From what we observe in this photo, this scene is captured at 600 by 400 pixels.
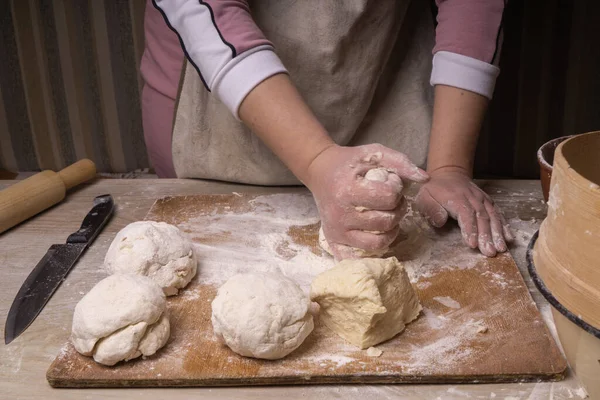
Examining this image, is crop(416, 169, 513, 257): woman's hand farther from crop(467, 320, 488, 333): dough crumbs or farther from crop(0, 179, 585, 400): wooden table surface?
crop(467, 320, 488, 333): dough crumbs

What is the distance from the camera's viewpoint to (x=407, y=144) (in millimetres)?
1725

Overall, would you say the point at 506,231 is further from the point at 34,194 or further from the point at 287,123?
the point at 34,194

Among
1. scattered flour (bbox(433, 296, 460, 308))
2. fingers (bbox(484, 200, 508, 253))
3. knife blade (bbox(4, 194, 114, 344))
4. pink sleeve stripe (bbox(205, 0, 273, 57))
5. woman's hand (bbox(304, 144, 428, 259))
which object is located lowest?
scattered flour (bbox(433, 296, 460, 308))

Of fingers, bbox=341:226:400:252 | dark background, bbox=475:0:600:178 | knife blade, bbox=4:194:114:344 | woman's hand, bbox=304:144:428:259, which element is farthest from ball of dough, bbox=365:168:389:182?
dark background, bbox=475:0:600:178

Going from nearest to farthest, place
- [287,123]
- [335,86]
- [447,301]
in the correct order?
[447,301]
[287,123]
[335,86]

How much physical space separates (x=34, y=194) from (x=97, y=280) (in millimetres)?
411

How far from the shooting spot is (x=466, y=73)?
1440mm

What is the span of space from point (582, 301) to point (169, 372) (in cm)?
58

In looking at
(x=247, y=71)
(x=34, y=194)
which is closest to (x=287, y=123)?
(x=247, y=71)

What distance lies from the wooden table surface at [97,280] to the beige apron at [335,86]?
0.09 metres

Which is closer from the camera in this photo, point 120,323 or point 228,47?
point 120,323

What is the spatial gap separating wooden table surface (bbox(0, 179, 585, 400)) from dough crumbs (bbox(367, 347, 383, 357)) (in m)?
0.06

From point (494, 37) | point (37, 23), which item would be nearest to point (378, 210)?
point (494, 37)

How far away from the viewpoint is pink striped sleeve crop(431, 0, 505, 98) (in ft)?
4.71
